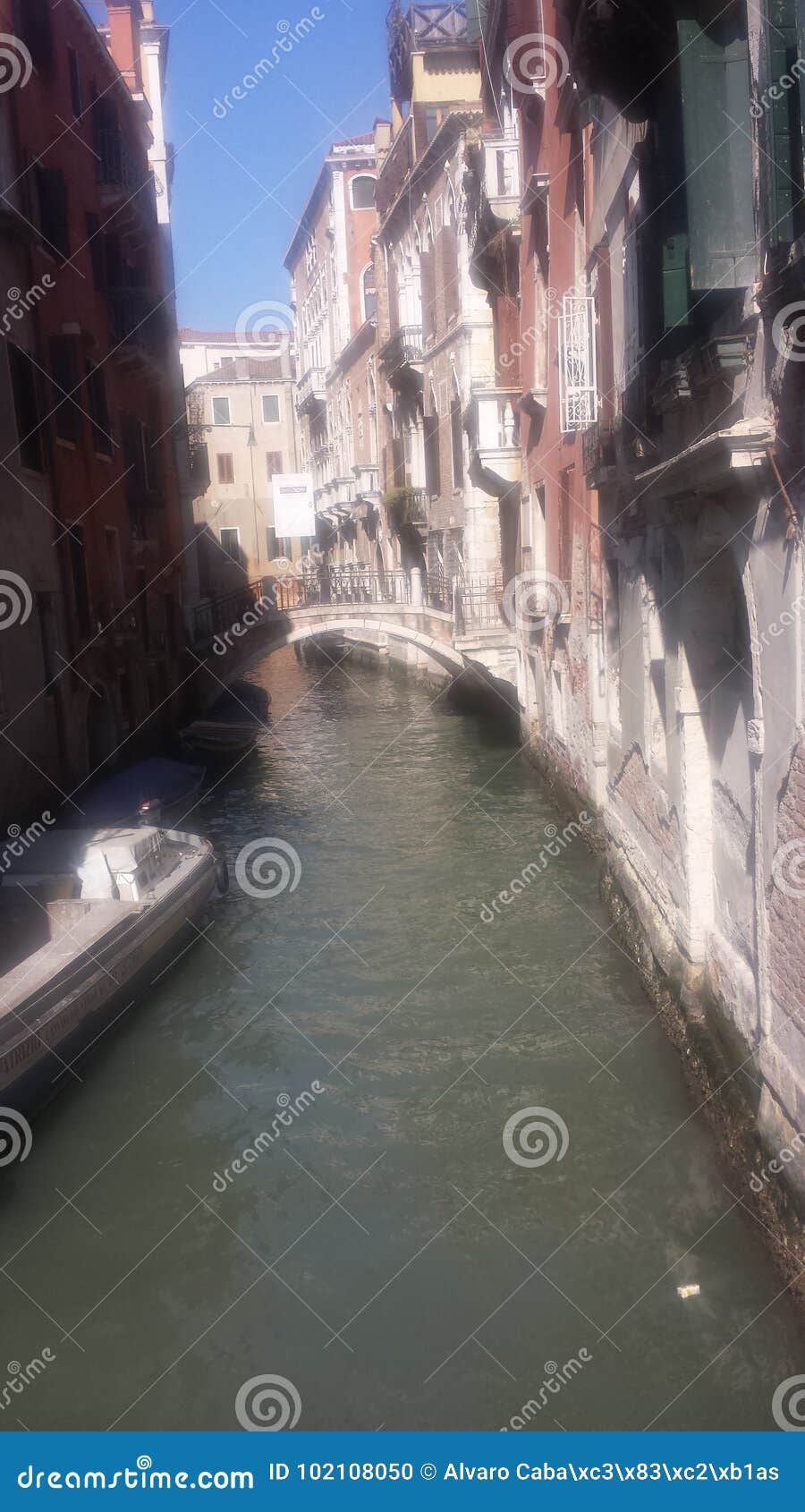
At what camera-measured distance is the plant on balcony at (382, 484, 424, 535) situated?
23828 mm

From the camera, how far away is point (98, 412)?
50.5ft

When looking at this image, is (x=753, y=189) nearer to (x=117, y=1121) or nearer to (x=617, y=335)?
(x=617, y=335)

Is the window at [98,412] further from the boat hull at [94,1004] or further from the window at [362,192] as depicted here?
the window at [362,192]

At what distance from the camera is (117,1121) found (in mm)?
7281

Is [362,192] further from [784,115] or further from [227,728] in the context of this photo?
[784,115]

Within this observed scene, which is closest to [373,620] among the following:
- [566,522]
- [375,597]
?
[375,597]

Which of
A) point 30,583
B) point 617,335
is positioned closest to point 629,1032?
point 617,335

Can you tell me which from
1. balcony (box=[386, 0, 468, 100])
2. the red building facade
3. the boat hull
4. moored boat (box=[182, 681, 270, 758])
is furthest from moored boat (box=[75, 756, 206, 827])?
balcony (box=[386, 0, 468, 100])

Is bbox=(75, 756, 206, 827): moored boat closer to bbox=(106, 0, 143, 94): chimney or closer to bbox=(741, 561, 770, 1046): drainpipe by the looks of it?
bbox=(741, 561, 770, 1046): drainpipe

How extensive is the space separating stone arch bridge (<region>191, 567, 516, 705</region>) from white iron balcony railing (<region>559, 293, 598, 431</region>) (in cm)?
618

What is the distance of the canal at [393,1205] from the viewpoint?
5.04 meters

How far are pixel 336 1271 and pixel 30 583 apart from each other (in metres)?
8.51

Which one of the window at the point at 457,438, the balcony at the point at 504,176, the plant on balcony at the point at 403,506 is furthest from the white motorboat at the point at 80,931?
the plant on balcony at the point at 403,506

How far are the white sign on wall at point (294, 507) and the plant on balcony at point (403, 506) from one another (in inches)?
540
